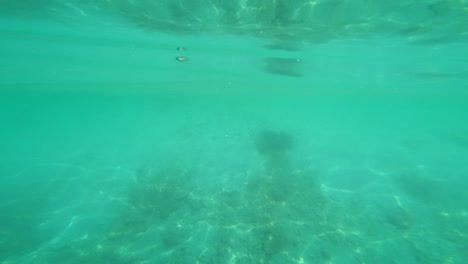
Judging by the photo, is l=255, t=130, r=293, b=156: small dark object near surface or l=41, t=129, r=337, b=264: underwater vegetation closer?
l=41, t=129, r=337, b=264: underwater vegetation

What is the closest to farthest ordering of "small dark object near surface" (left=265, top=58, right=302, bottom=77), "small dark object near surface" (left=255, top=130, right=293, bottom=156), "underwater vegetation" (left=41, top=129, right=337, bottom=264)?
"underwater vegetation" (left=41, top=129, right=337, bottom=264) → "small dark object near surface" (left=255, top=130, right=293, bottom=156) → "small dark object near surface" (left=265, top=58, right=302, bottom=77)

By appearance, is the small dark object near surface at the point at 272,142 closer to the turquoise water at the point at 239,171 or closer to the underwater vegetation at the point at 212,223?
the turquoise water at the point at 239,171

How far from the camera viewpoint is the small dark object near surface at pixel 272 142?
1850 centimetres

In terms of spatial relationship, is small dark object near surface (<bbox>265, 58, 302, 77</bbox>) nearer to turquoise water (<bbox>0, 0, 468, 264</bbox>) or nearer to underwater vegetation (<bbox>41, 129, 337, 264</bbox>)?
turquoise water (<bbox>0, 0, 468, 264</bbox>)

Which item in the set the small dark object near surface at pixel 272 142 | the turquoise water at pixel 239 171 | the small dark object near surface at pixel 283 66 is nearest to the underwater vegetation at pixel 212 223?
the turquoise water at pixel 239 171

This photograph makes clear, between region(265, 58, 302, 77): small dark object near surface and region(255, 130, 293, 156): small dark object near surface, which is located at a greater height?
region(265, 58, 302, 77): small dark object near surface

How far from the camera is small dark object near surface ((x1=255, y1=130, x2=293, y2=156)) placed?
60.7ft

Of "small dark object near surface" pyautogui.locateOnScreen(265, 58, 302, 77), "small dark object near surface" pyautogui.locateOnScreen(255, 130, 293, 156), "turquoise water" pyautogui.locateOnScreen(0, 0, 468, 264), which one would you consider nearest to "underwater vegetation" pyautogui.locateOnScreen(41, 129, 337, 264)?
"turquoise water" pyautogui.locateOnScreen(0, 0, 468, 264)

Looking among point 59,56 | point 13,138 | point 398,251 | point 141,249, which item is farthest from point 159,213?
point 13,138

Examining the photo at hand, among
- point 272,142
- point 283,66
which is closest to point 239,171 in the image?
point 272,142

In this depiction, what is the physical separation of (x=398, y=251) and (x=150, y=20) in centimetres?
1307

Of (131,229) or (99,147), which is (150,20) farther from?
(99,147)

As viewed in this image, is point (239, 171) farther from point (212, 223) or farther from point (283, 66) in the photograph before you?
point (283, 66)

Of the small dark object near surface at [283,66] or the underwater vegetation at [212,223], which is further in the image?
the small dark object near surface at [283,66]
